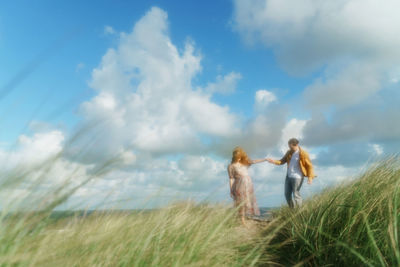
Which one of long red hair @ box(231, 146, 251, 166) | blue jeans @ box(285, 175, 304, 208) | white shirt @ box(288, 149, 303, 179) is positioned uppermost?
Answer: long red hair @ box(231, 146, 251, 166)

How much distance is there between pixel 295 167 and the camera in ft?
24.9

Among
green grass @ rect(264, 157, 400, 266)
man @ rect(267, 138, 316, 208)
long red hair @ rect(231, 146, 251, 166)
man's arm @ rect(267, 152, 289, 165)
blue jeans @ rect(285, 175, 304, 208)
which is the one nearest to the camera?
green grass @ rect(264, 157, 400, 266)

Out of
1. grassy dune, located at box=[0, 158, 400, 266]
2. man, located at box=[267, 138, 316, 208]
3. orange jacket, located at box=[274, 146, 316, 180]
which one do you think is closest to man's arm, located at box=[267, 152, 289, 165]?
man, located at box=[267, 138, 316, 208]

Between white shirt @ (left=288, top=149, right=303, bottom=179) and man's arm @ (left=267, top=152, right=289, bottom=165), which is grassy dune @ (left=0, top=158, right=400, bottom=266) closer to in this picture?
white shirt @ (left=288, top=149, right=303, bottom=179)

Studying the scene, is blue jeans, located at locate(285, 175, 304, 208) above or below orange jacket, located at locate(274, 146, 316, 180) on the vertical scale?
below

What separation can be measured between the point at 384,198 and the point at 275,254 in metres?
1.50

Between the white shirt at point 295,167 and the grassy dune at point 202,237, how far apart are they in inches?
113

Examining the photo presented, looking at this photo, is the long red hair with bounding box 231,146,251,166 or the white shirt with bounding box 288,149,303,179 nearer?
the white shirt with bounding box 288,149,303,179

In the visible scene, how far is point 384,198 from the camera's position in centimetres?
351

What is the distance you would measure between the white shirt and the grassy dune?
288cm

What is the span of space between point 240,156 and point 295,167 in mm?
1323

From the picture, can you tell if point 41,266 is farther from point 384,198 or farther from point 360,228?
point 384,198

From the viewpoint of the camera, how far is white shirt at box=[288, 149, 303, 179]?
753 centimetres

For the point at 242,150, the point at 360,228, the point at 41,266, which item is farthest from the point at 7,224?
the point at 242,150
